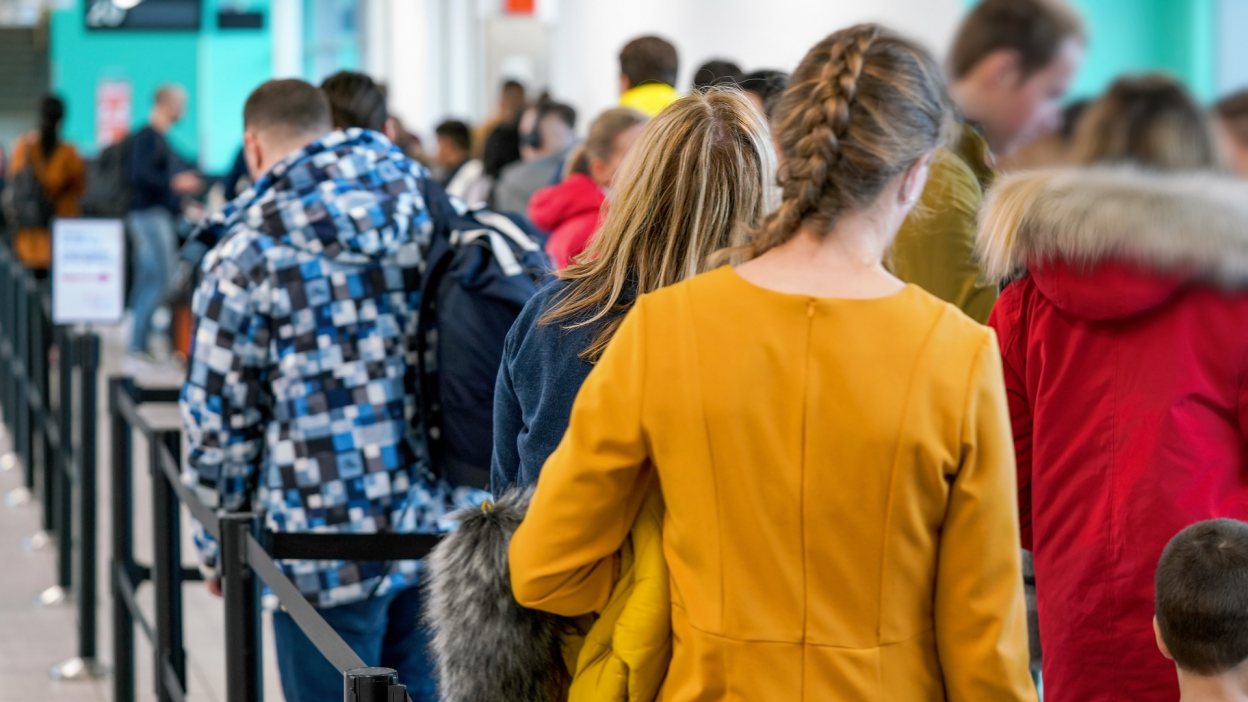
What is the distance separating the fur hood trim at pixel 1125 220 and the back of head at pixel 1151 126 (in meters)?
0.03

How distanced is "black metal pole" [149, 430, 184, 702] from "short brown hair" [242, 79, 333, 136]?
2.56 ft

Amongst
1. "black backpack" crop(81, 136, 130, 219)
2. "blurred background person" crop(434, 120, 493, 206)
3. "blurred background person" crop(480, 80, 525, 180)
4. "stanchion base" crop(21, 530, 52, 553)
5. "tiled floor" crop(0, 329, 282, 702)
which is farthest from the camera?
"black backpack" crop(81, 136, 130, 219)

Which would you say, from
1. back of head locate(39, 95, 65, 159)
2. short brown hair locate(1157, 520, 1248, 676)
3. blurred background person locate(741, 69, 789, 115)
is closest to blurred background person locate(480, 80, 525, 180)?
blurred background person locate(741, 69, 789, 115)

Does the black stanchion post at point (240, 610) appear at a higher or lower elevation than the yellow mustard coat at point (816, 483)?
lower

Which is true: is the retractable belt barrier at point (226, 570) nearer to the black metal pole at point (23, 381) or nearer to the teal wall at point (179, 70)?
the black metal pole at point (23, 381)

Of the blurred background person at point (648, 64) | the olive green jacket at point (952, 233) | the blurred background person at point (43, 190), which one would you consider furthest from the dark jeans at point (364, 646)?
the blurred background person at point (43, 190)

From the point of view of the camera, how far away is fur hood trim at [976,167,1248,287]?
1613 mm

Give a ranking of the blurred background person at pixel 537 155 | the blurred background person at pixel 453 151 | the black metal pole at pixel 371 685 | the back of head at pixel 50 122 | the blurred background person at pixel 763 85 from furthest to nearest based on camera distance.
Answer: the back of head at pixel 50 122
the blurred background person at pixel 453 151
the blurred background person at pixel 537 155
the blurred background person at pixel 763 85
the black metal pole at pixel 371 685

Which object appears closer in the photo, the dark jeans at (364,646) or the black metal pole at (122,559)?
the dark jeans at (364,646)

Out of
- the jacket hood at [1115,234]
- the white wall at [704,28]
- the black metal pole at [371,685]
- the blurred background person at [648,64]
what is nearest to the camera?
the black metal pole at [371,685]

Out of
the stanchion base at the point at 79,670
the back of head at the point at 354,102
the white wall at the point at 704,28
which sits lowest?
the stanchion base at the point at 79,670

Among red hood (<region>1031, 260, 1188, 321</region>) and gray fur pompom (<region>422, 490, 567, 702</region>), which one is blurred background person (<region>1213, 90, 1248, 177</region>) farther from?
gray fur pompom (<region>422, 490, 567, 702</region>)

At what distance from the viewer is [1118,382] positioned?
1.84 m

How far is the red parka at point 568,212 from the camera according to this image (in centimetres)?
380
